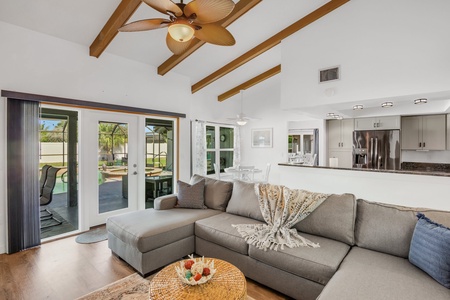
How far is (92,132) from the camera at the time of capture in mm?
4094

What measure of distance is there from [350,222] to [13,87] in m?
4.46

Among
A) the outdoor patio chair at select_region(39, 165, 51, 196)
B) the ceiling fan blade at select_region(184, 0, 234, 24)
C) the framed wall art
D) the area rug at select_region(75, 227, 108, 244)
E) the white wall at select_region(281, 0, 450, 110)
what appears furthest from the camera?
the framed wall art

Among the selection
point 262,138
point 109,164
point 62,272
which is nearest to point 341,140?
point 262,138

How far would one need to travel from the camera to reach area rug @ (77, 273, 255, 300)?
7.09ft

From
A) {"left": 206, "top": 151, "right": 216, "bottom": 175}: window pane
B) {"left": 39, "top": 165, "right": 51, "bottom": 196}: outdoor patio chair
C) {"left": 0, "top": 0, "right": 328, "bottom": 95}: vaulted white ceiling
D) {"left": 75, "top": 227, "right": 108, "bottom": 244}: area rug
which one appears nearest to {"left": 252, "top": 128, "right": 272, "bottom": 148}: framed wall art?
{"left": 206, "top": 151, "right": 216, "bottom": 175}: window pane

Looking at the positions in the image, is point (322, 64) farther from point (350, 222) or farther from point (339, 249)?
point (339, 249)

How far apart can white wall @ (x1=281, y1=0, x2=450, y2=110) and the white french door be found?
3300mm

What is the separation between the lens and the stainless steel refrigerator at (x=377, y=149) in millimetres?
5477

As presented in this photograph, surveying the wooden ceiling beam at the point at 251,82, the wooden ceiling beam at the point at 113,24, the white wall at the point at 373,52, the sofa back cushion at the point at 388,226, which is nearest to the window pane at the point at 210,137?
the wooden ceiling beam at the point at 251,82

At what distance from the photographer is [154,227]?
2625 millimetres

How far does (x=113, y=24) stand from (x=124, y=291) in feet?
11.0

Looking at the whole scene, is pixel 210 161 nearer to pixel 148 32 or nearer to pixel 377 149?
pixel 148 32

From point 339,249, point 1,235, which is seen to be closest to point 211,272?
point 339,249

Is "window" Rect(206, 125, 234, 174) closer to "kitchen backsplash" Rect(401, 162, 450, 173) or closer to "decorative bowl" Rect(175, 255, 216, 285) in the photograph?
"kitchen backsplash" Rect(401, 162, 450, 173)
